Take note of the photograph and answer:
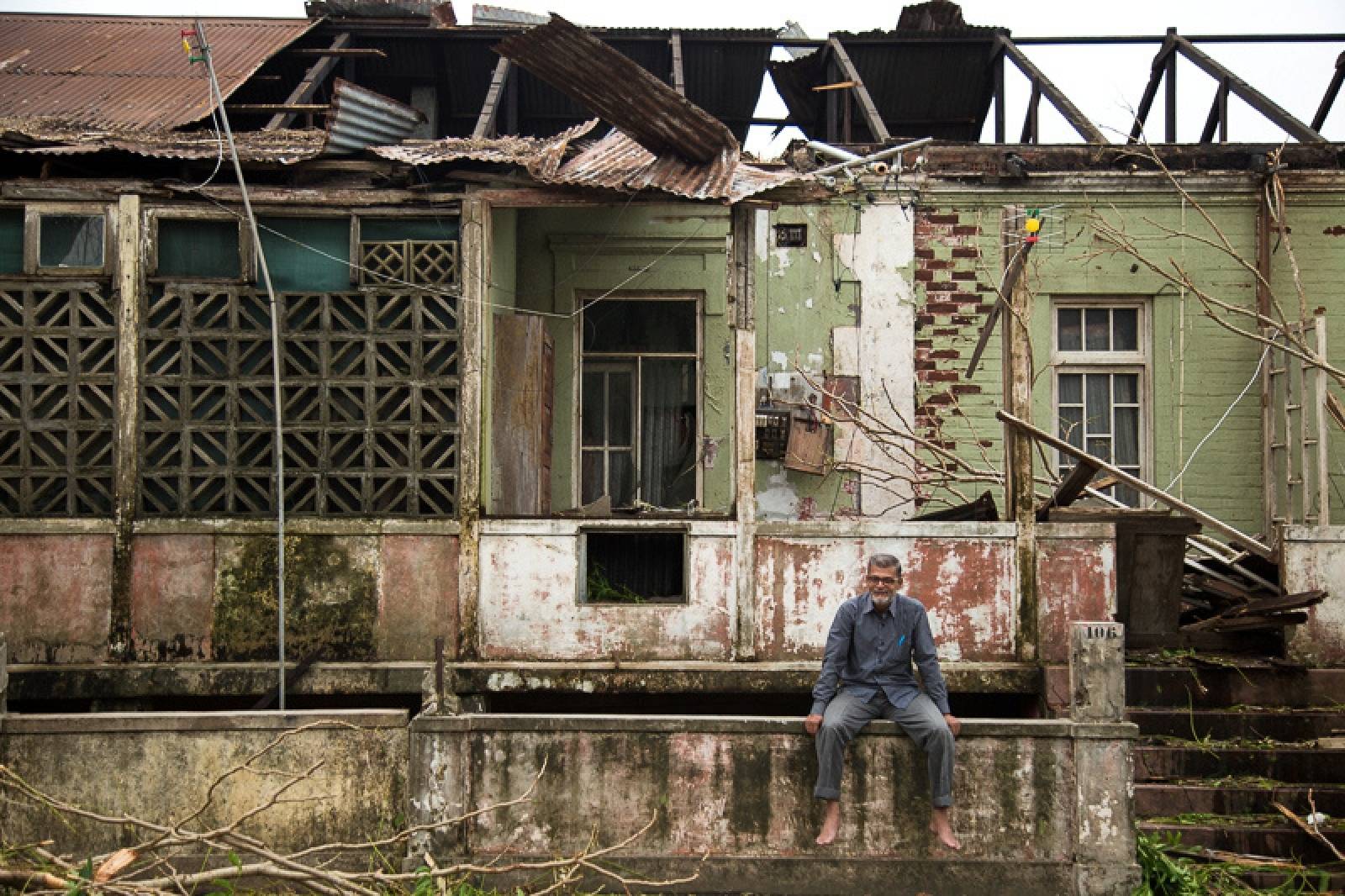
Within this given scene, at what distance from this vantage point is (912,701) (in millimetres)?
6902

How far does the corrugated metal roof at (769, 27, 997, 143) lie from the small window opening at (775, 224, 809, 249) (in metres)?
1.70

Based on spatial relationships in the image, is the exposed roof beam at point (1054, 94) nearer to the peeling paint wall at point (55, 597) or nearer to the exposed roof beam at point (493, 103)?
the exposed roof beam at point (493, 103)

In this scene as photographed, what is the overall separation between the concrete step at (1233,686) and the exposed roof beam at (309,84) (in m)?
7.78

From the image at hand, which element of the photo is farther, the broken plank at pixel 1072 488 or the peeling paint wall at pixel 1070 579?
the broken plank at pixel 1072 488

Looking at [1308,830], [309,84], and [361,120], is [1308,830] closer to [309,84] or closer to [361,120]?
[361,120]

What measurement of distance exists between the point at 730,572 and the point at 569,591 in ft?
3.60

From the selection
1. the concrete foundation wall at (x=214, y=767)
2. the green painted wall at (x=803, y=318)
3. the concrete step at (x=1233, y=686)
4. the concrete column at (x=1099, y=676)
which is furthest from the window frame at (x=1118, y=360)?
the concrete foundation wall at (x=214, y=767)

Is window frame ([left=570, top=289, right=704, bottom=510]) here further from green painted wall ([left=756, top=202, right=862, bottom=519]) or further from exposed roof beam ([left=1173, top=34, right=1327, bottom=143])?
exposed roof beam ([left=1173, top=34, right=1327, bottom=143])

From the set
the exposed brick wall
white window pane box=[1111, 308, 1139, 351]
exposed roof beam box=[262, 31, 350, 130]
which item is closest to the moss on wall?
exposed roof beam box=[262, 31, 350, 130]

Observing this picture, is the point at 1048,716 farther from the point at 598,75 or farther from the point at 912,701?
the point at 598,75

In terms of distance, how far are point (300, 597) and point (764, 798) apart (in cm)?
359

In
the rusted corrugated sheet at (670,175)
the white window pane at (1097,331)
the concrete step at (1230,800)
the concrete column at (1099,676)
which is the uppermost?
the rusted corrugated sheet at (670,175)

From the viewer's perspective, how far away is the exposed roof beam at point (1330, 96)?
11.8 metres

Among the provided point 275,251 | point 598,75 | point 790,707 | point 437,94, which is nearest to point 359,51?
point 437,94
